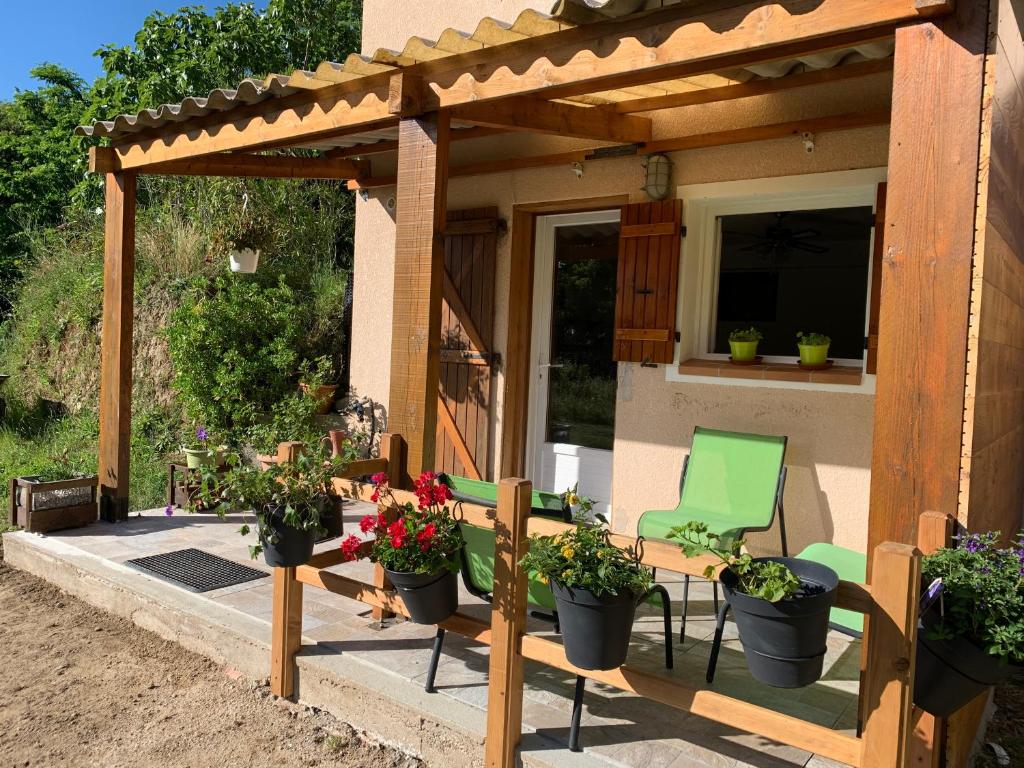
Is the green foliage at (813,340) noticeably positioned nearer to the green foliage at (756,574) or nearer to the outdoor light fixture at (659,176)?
the outdoor light fixture at (659,176)

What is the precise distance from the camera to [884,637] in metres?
1.83

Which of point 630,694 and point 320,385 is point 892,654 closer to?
point 630,694

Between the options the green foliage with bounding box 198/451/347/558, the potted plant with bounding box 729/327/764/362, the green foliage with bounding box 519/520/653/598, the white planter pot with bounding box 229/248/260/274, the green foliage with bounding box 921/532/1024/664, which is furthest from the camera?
the white planter pot with bounding box 229/248/260/274

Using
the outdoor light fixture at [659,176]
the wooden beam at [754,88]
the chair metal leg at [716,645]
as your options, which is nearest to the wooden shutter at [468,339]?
the outdoor light fixture at [659,176]

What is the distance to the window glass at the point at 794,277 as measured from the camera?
164 inches

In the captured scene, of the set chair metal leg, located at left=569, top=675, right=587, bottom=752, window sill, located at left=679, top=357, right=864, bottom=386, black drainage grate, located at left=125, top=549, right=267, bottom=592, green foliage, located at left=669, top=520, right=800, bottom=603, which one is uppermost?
window sill, located at left=679, top=357, right=864, bottom=386

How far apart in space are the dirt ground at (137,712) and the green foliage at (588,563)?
3.24ft

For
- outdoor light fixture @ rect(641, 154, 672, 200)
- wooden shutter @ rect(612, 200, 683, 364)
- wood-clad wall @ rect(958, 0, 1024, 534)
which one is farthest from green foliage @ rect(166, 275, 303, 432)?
wood-clad wall @ rect(958, 0, 1024, 534)

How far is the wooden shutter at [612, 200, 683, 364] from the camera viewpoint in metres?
4.48

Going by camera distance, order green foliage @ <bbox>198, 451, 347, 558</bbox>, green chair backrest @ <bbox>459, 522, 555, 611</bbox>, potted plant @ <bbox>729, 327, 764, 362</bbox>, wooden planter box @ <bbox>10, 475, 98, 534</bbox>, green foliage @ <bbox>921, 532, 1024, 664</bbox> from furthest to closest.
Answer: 1. wooden planter box @ <bbox>10, 475, 98, 534</bbox>
2. potted plant @ <bbox>729, 327, 764, 362</bbox>
3. green foliage @ <bbox>198, 451, 347, 558</bbox>
4. green chair backrest @ <bbox>459, 522, 555, 611</bbox>
5. green foliage @ <bbox>921, 532, 1024, 664</bbox>

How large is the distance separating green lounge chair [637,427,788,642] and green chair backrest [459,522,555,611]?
120 cm

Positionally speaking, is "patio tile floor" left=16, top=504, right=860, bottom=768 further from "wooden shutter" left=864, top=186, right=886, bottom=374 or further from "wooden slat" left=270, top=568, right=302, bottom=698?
"wooden shutter" left=864, top=186, right=886, bottom=374

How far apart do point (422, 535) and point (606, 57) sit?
67.2 inches

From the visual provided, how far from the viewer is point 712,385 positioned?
443cm
